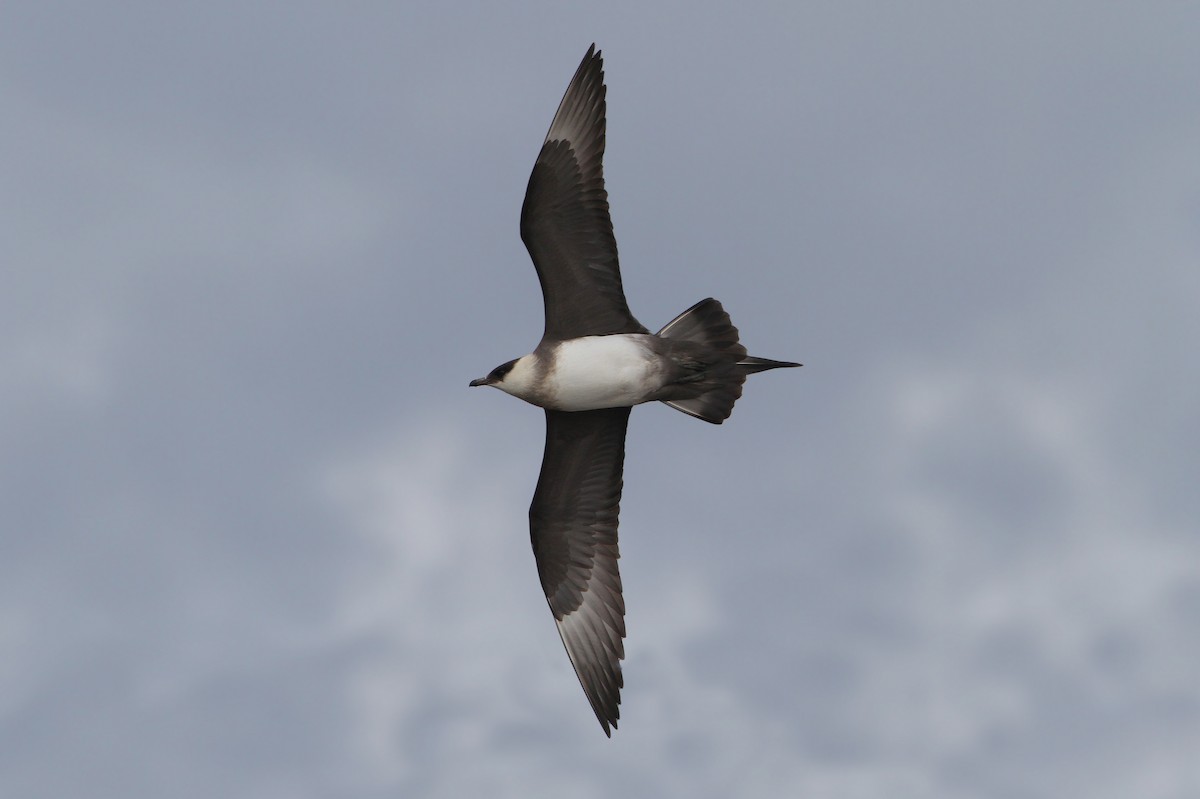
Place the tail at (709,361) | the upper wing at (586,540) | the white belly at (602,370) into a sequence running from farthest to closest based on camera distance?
1. the upper wing at (586,540)
2. the tail at (709,361)
3. the white belly at (602,370)

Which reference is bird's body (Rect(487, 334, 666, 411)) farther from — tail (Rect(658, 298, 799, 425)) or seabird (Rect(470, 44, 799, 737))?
tail (Rect(658, 298, 799, 425))

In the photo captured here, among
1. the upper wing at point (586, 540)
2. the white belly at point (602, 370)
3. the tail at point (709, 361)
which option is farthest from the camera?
the upper wing at point (586, 540)

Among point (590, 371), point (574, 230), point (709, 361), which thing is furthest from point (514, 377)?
point (709, 361)

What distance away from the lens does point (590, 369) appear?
11984mm

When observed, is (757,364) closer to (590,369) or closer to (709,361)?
(709,361)

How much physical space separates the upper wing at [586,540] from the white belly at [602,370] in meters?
0.53

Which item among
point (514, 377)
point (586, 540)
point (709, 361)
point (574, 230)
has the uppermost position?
point (574, 230)

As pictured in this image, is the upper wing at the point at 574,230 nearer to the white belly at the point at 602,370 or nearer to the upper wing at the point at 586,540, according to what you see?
the white belly at the point at 602,370

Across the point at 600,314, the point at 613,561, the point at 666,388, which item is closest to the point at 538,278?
the point at 600,314

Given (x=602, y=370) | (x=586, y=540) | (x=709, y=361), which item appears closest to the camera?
(x=602, y=370)

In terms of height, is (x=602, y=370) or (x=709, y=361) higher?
(x=709, y=361)

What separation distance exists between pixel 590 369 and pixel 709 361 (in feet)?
3.05

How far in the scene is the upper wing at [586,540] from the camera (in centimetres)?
1270

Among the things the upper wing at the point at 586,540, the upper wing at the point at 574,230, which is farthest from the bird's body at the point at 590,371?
the upper wing at the point at 586,540
